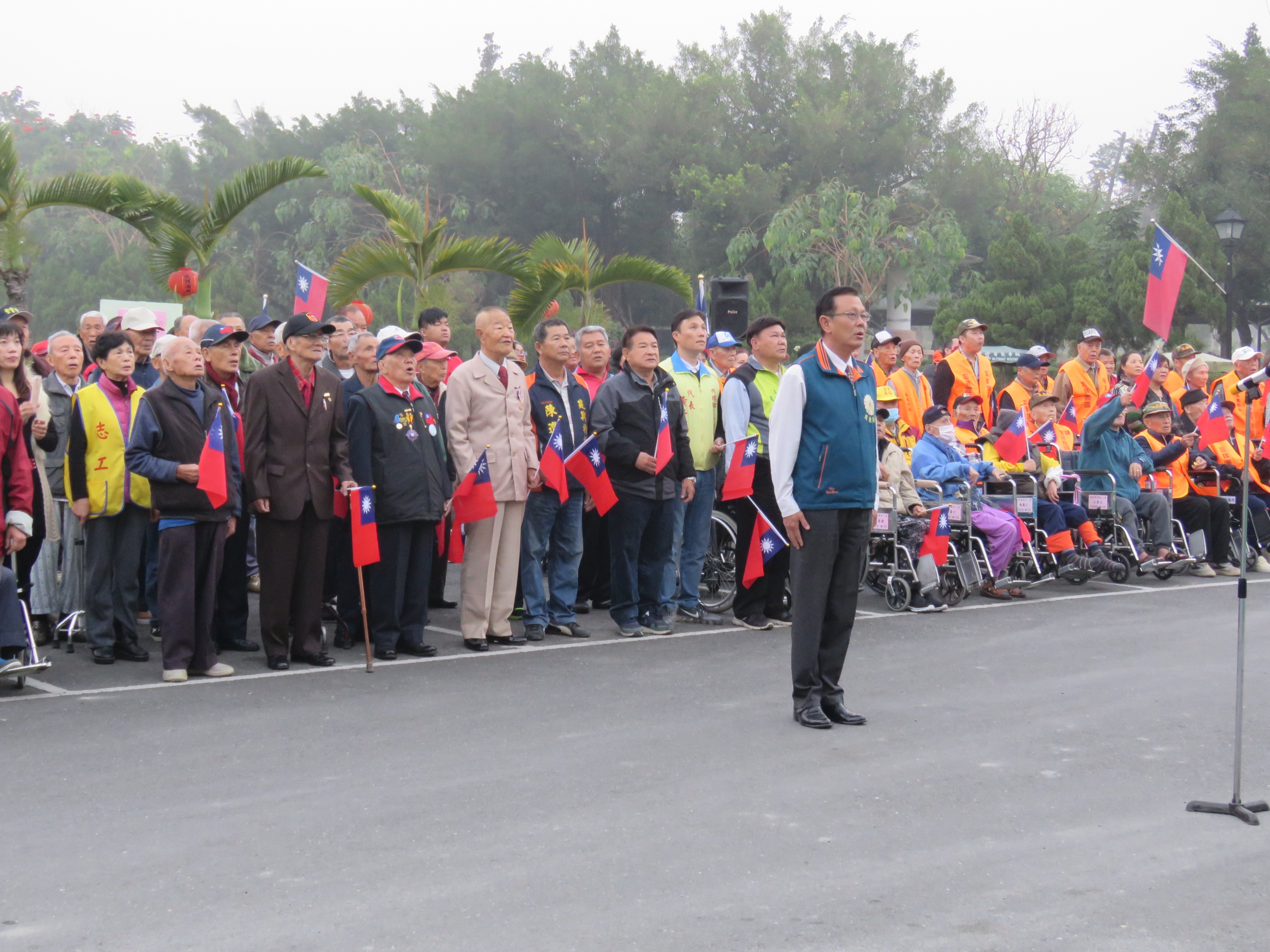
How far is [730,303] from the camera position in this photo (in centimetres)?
1633

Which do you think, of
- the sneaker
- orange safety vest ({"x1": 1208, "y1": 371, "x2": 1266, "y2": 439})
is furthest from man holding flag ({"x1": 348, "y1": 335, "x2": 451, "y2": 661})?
orange safety vest ({"x1": 1208, "y1": 371, "x2": 1266, "y2": 439})

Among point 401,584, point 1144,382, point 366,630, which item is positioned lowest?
point 366,630

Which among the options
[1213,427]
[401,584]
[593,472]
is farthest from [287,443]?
[1213,427]

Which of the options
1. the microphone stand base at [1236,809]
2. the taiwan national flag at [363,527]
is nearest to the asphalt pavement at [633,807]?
the microphone stand base at [1236,809]

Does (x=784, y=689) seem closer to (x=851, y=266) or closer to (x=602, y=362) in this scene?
(x=602, y=362)

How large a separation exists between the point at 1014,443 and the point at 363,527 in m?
6.37

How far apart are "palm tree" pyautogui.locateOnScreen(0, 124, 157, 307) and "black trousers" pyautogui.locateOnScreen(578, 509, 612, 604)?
7.32 metres

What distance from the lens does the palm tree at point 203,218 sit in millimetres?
15875

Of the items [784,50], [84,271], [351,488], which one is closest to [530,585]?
[351,488]

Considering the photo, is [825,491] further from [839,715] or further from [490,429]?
[490,429]

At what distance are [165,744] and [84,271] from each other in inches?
2505

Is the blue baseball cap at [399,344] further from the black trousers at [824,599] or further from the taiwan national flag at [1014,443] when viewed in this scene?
the taiwan national flag at [1014,443]

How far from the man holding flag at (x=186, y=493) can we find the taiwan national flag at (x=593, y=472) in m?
2.41

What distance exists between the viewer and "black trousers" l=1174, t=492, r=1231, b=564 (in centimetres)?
1372
